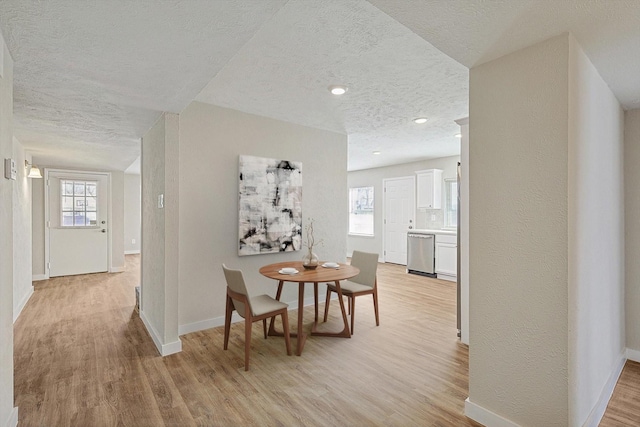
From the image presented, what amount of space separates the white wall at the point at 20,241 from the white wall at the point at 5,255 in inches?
109

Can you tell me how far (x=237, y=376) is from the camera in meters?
2.50

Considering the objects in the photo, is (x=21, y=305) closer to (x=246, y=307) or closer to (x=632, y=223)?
(x=246, y=307)

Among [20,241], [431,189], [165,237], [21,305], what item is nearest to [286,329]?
[165,237]

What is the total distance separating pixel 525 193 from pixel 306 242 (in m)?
2.89

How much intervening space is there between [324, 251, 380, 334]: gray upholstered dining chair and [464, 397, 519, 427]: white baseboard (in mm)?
1548

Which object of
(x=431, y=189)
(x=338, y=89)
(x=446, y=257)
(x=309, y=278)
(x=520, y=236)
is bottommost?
(x=446, y=257)

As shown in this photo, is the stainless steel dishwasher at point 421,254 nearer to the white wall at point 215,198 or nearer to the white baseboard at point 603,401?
the white wall at point 215,198

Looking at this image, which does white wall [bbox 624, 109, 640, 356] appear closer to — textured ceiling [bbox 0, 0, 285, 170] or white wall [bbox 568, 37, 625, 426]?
white wall [bbox 568, 37, 625, 426]

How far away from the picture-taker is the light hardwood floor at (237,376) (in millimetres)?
2031

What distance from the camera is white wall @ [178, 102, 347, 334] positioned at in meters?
3.35

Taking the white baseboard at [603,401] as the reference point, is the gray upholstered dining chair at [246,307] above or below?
above

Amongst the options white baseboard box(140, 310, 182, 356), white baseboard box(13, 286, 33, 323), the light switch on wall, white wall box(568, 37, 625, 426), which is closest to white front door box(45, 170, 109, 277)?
white baseboard box(13, 286, 33, 323)

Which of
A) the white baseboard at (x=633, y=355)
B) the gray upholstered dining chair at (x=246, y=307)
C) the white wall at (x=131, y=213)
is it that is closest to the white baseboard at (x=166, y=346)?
the gray upholstered dining chair at (x=246, y=307)

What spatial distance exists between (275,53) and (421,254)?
5.11m
